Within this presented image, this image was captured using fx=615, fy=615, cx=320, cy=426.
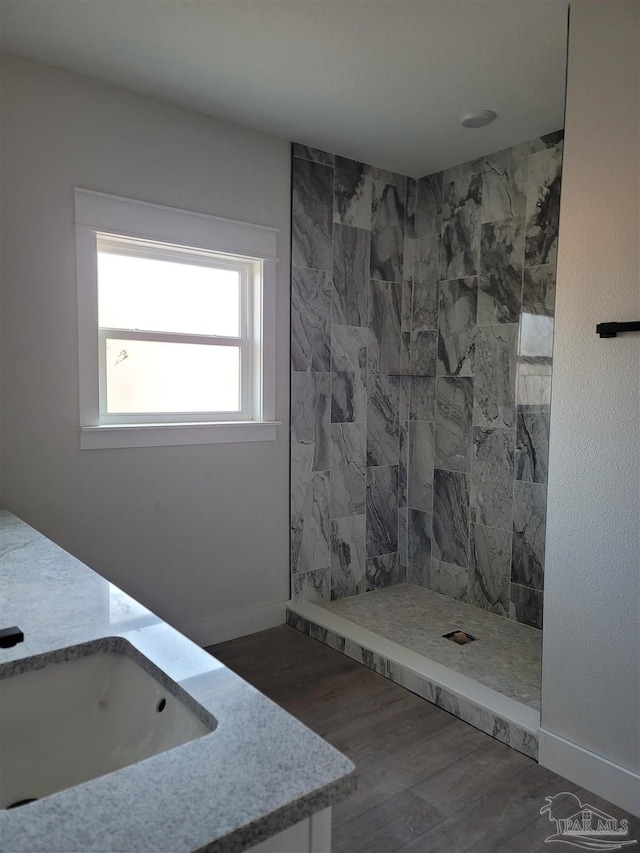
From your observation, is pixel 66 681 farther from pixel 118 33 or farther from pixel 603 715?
→ pixel 118 33

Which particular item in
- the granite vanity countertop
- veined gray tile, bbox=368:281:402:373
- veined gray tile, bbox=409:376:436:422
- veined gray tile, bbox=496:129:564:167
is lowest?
the granite vanity countertop

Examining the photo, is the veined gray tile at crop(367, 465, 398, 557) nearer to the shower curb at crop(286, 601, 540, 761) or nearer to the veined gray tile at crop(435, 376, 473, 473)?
the veined gray tile at crop(435, 376, 473, 473)

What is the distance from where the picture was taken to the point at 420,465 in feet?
12.6

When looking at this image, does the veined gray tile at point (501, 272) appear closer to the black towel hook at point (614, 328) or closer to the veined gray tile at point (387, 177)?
the veined gray tile at point (387, 177)

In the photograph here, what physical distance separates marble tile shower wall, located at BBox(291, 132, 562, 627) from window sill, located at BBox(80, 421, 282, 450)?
0.28m

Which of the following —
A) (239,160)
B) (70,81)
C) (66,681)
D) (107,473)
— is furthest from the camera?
(239,160)

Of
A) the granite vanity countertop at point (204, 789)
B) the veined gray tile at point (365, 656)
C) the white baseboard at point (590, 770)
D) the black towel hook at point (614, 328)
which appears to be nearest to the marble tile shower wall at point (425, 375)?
the veined gray tile at point (365, 656)

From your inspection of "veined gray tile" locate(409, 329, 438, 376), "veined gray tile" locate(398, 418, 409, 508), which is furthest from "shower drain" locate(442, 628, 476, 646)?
"veined gray tile" locate(409, 329, 438, 376)

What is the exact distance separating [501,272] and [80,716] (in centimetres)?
296

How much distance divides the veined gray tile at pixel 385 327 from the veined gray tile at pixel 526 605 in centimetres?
146

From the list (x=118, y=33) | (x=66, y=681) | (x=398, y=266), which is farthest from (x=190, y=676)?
(x=398, y=266)

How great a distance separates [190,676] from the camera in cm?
101

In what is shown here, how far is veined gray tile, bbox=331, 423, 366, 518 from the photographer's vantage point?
355cm

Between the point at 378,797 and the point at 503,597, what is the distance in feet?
5.28
